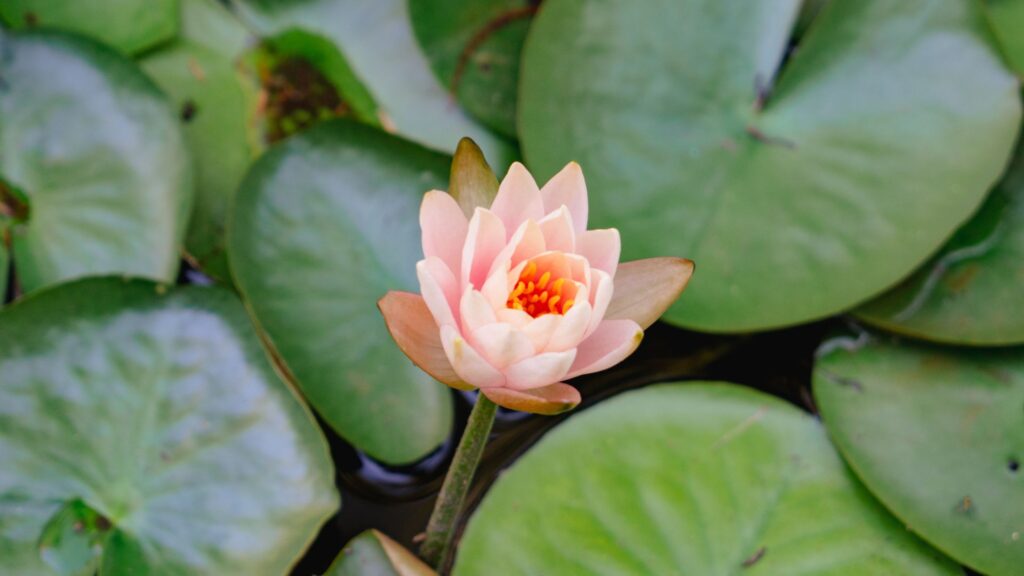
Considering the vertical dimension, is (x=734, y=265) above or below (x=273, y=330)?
above

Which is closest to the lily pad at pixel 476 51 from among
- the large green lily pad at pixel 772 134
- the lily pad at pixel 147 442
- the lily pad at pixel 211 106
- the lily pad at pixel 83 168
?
the large green lily pad at pixel 772 134

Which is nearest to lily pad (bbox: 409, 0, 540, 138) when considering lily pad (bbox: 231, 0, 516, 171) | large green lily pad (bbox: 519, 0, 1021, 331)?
lily pad (bbox: 231, 0, 516, 171)

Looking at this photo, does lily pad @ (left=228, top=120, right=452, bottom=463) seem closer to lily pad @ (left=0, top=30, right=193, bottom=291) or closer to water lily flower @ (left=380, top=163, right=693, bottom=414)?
lily pad @ (left=0, top=30, right=193, bottom=291)

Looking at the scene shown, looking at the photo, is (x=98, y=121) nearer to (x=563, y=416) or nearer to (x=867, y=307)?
(x=563, y=416)

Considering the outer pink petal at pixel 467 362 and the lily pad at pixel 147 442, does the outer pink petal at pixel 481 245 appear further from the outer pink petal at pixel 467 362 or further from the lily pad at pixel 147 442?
the lily pad at pixel 147 442

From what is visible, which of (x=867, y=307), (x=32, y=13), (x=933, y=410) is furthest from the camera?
(x=32, y=13)

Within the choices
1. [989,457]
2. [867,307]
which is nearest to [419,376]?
[867,307]

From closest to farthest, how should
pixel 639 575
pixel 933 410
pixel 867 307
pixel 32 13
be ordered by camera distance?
pixel 639 575
pixel 933 410
pixel 867 307
pixel 32 13
